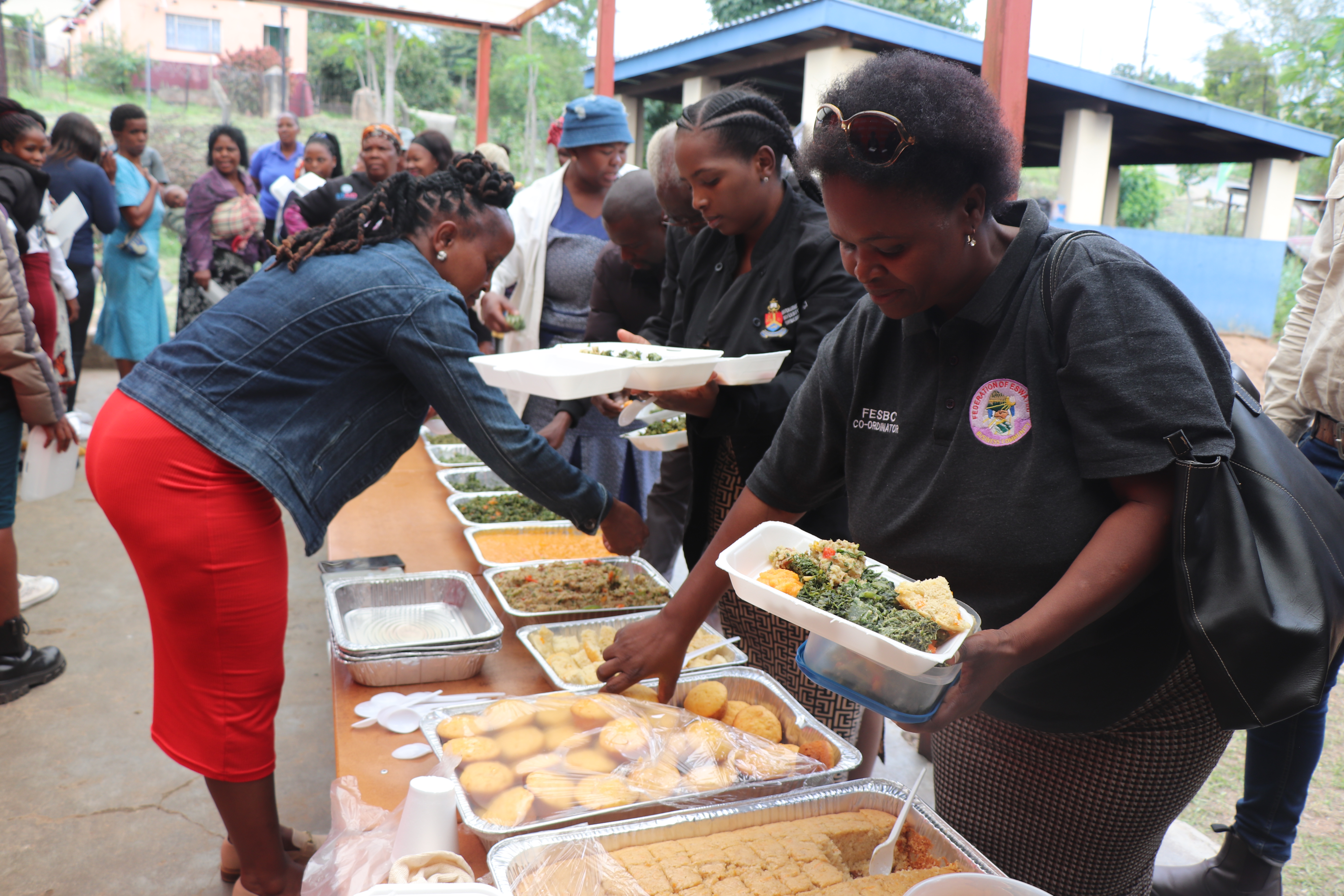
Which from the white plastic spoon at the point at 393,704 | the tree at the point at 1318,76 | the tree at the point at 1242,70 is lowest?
the white plastic spoon at the point at 393,704

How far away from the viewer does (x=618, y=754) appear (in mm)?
1483

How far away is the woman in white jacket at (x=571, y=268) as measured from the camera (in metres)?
3.46

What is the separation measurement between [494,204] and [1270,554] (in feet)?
5.27

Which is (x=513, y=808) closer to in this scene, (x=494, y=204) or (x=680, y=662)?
(x=680, y=662)

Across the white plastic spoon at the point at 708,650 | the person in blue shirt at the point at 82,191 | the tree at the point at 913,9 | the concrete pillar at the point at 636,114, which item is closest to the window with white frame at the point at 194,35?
the concrete pillar at the point at 636,114

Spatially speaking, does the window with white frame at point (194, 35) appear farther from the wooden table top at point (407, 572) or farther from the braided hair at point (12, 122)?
the wooden table top at point (407, 572)

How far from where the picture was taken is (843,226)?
122cm

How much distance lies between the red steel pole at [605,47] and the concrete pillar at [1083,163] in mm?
5841

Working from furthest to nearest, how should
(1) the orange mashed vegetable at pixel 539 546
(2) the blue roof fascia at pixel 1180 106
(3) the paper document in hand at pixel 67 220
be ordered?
(2) the blue roof fascia at pixel 1180 106 < (3) the paper document in hand at pixel 67 220 < (1) the orange mashed vegetable at pixel 539 546

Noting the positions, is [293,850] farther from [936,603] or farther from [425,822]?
[936,603]

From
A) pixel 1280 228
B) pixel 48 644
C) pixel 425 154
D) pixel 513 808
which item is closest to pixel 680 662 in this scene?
pixel 513 808

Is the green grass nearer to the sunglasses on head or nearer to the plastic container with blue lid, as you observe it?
the plastic container with blue lid

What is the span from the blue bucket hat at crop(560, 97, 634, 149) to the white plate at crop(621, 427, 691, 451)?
153 cm

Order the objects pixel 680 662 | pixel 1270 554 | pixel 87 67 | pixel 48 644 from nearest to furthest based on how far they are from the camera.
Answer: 1. pixel 1270 554
2. pixel 680 662
3. pixel 48 644
4. pixel 87 67
